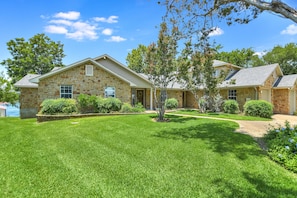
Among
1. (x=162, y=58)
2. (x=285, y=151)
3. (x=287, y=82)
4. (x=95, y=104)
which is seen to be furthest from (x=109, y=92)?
(x=287, y=82)

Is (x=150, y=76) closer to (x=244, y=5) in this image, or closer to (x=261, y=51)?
(x=244, y=5)

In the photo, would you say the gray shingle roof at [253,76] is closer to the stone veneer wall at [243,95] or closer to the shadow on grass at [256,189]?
the stone veneer wall at [243,95]

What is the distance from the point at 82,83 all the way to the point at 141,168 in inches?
520

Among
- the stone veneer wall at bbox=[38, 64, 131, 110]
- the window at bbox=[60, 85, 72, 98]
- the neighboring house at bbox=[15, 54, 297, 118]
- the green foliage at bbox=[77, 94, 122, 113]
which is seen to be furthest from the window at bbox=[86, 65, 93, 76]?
the green foliage at bbox=[77, 94, 122, 113]

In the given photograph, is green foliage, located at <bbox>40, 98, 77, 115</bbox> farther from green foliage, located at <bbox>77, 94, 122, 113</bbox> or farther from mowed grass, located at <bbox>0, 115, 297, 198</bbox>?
mowed grass, located at <bbox>0, 115, 297, 198</bbox>

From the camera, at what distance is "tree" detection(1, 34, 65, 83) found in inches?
1297

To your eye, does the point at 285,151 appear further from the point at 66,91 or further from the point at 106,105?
the point at 66,91

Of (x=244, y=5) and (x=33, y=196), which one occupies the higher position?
(x=244, y=5)

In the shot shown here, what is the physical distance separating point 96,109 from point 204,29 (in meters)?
10.6

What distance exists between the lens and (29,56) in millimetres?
33438

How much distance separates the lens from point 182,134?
8.14 m

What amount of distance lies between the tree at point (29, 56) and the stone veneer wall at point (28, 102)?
1686 centimetres

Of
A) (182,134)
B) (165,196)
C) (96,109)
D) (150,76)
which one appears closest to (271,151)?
(182,134)

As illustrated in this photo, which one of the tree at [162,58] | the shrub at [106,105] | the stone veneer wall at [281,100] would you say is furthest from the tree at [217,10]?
the stone veneer wall at [281,100]
